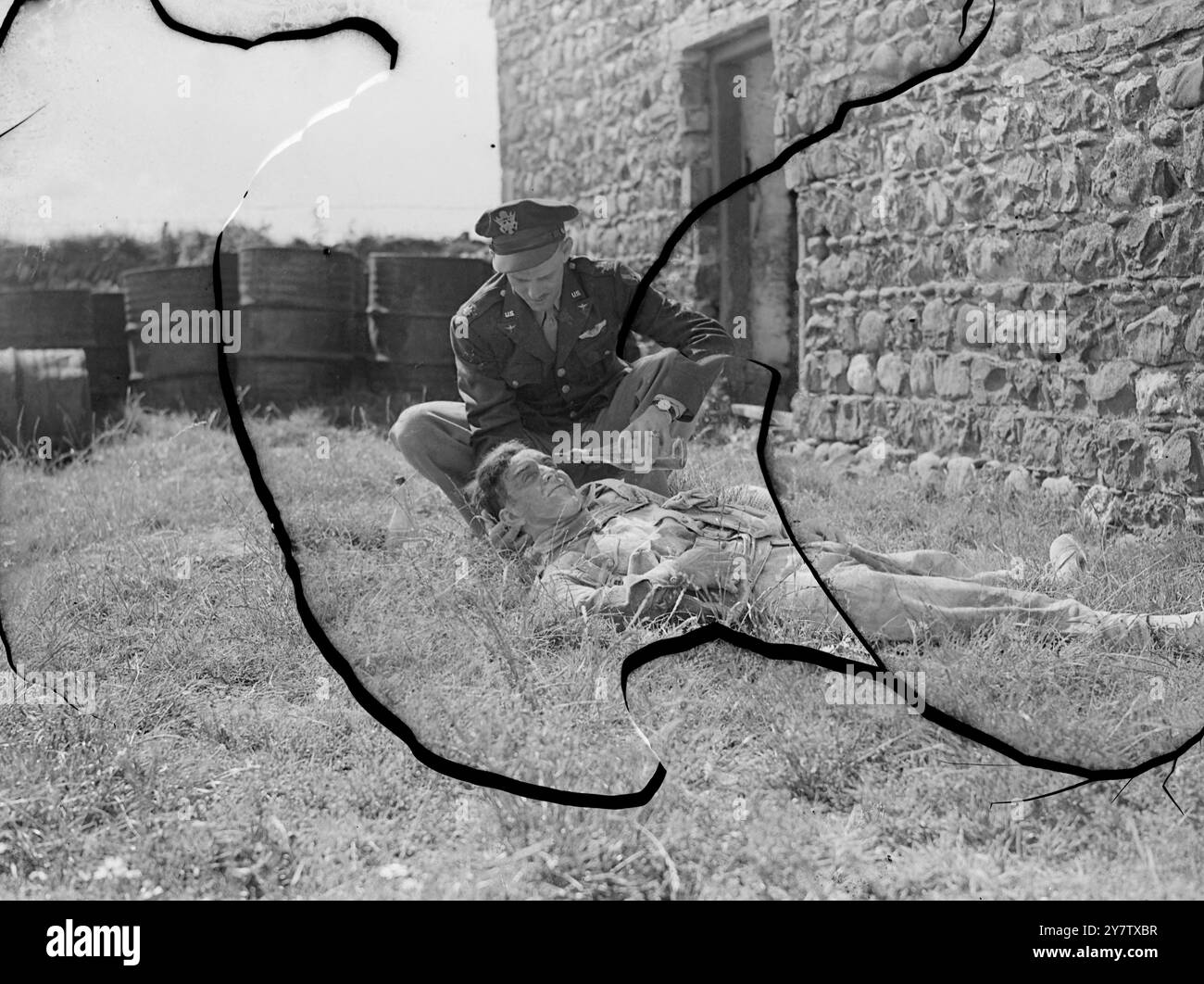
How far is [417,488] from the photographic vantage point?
2.60 m

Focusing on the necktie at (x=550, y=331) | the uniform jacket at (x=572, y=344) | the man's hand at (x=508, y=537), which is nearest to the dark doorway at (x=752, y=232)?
the uniform jacket at (x=572, y=344)

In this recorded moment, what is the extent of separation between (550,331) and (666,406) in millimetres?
261

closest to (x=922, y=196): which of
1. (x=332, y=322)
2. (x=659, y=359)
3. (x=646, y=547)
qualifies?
(x=659, y=359)

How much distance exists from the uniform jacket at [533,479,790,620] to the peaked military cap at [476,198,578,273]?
45 centimetres

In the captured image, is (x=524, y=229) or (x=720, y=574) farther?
(x=720, y=574)

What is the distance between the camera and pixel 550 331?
210cm

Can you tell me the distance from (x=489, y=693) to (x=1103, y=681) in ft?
3.57

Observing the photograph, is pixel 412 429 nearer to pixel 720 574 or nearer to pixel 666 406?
pixel 666 406

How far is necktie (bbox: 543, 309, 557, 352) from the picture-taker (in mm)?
2074

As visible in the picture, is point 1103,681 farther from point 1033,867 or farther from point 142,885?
point 142,885

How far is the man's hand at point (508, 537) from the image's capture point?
2229mm

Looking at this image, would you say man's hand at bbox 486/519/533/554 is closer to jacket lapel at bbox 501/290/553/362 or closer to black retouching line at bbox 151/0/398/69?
jacket lapel at bbox 501/290/553/362

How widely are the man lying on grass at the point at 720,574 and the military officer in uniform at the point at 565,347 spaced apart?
7 centimetres

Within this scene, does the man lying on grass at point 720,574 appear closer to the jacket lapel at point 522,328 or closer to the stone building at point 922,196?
the jacket lapel at point 522,328
